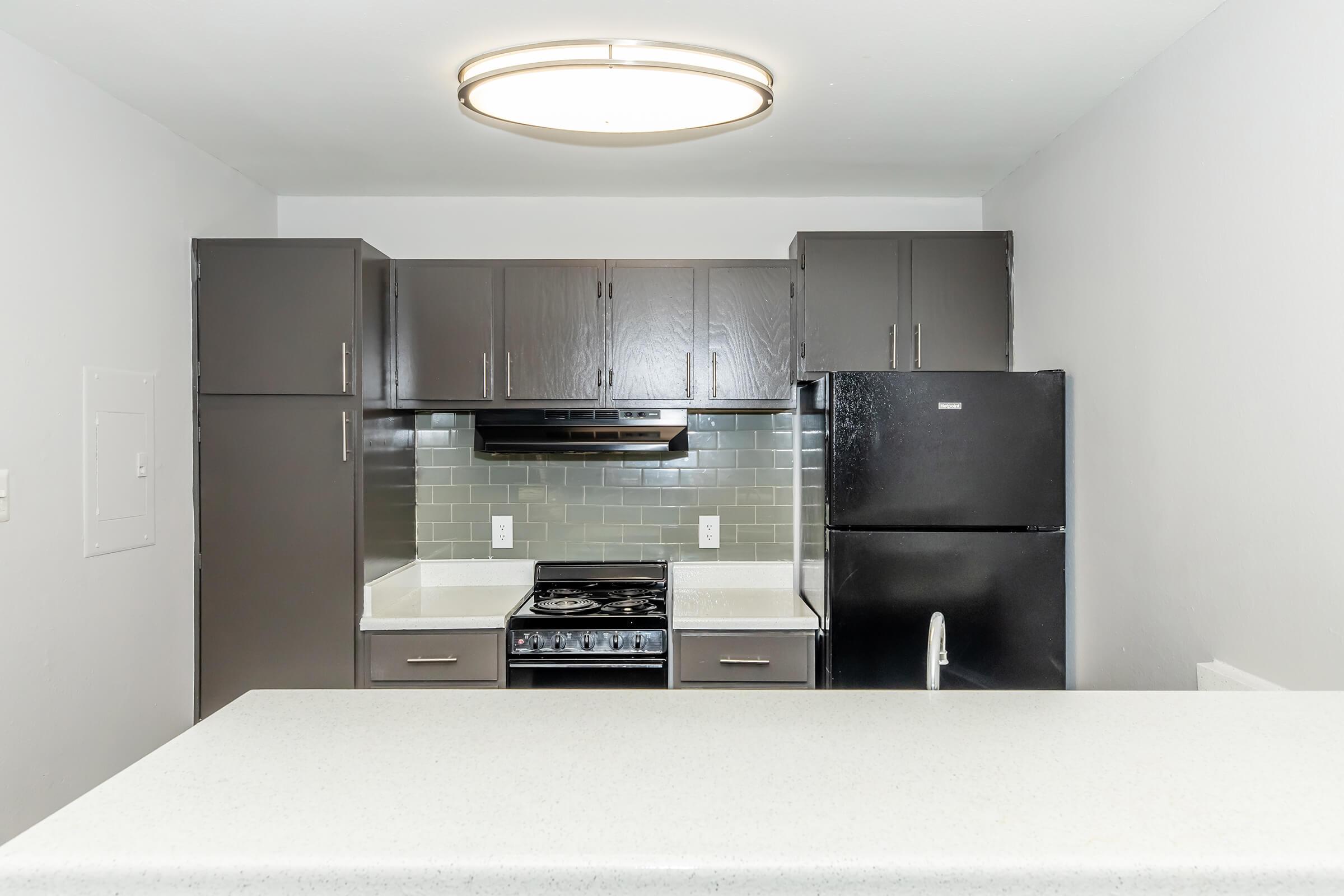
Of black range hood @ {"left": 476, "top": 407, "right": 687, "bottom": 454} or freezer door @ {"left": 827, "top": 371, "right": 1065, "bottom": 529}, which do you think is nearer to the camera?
freezer door @ {"left": 827, "top": 371, "right": 1065, "bottom": 529}

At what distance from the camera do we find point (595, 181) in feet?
11.3

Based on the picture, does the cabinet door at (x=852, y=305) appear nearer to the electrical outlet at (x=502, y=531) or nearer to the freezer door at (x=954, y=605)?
the freezer door at (x=954, y=605)

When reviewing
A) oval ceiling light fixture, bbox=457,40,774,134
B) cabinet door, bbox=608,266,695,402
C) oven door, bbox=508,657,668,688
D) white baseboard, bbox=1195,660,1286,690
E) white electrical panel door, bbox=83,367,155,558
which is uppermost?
oval ceiling light fixture, bbox=457,40,774,134

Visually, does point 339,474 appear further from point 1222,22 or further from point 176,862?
point 1222,22

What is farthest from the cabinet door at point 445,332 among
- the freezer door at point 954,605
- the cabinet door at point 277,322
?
the freezer door at point 954,605

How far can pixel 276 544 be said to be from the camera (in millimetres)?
3109

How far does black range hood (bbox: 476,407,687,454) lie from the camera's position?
344 cm

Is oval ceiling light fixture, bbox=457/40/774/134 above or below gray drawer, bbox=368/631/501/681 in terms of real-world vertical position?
above

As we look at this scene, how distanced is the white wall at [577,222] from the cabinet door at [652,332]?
0.31 metres

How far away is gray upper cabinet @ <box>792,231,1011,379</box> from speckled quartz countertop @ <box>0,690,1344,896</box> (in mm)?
2248

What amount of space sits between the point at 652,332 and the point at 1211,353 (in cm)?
186

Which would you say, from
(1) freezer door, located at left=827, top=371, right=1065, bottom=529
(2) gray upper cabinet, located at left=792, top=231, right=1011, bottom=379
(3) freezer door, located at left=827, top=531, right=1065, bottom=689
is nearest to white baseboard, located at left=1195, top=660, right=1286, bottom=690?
(3) freezer door, located at left=827, top=531, right=1065, bottom=689

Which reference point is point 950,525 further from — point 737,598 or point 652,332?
point 652,332

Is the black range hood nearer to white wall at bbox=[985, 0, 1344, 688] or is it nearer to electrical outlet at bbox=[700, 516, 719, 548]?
electrical outlet at bbox=[700, 516, 719, 548]
